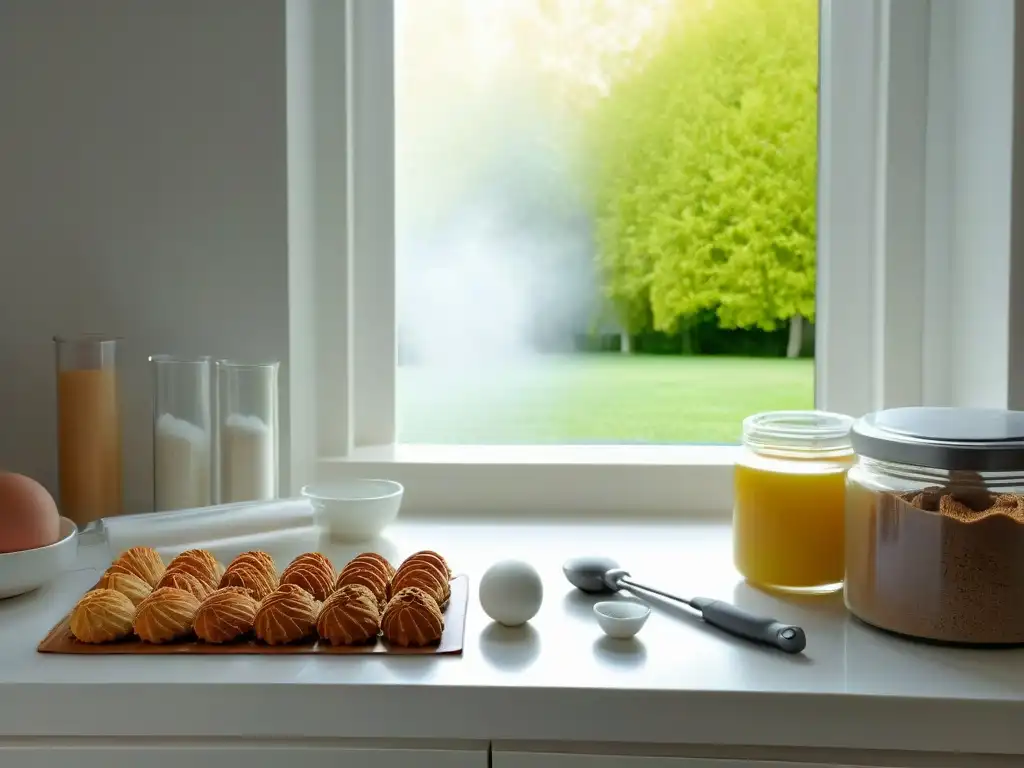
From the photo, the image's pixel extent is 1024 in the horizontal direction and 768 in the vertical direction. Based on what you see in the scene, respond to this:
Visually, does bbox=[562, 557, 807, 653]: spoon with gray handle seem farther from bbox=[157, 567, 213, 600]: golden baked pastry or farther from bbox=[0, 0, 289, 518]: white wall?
bbox=[0, 0, 289, 518]: white wall

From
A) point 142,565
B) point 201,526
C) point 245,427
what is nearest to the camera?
point 142,565

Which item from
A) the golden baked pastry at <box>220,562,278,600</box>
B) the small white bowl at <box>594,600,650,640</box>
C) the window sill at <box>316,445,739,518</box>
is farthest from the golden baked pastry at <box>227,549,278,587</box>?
the window sill at <box>316,445,739,518</box>

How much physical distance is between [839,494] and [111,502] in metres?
0.80

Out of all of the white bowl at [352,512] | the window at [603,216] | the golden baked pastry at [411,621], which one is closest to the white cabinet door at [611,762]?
the golden baked pastry at [411,621]

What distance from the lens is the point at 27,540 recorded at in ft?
3.14

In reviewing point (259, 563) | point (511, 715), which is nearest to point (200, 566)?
point (259, 563)

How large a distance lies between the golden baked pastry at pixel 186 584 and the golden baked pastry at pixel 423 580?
17 cm

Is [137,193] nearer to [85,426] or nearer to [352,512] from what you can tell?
[85,426]

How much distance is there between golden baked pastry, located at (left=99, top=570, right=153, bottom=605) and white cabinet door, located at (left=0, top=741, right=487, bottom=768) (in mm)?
147

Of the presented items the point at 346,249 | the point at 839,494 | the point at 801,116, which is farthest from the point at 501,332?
the point at 839,494

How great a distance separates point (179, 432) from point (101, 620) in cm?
37

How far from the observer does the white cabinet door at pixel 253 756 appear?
0.79 metres

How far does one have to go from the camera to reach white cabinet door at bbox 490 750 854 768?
78 centimetres

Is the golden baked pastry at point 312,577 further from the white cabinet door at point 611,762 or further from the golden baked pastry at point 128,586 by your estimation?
the white cabinet door at point 611,762
